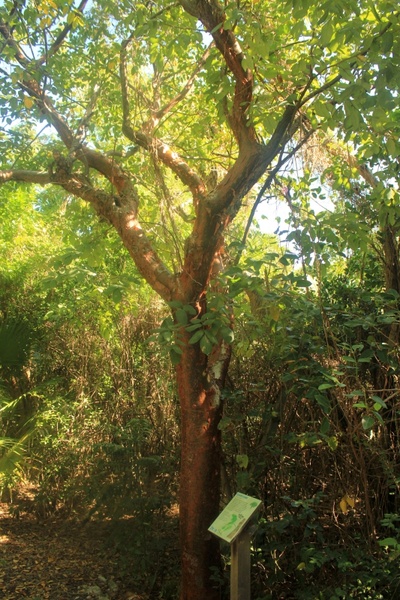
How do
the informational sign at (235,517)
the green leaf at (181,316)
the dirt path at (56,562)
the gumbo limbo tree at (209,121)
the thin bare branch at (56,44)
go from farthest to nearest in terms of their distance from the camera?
the thin bare branch at (56,44) < the dirt path at (56,562) < the green leaf at (181,316) < the gumbo limbo tree at (209,121) < the informational sign at (235,517)

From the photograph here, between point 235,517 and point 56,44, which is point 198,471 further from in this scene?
point 56,44

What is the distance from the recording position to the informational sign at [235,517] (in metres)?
3.02

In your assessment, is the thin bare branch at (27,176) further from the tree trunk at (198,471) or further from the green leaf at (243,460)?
the green leaf at (243,460)

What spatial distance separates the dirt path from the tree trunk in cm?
99

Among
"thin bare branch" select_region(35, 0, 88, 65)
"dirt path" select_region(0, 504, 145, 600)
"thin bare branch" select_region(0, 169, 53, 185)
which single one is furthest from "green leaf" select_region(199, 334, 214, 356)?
"thin bare branch" select_region(35, 0, 88, 65)

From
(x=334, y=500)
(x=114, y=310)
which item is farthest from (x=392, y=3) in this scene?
(x=114, y=310)

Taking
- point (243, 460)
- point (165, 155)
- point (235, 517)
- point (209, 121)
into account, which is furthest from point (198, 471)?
point (209, 121)

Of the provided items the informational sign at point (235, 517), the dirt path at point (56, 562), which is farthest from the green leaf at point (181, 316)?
the dirt path at point (56, 562)

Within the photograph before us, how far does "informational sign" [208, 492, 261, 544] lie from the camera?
9.89 feet

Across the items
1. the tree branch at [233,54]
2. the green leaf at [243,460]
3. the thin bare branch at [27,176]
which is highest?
the tree branch at [233,54]

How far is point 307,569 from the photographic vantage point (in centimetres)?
→ 323

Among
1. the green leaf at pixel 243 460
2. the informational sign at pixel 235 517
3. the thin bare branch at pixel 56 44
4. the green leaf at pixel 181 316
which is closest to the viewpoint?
the informational sign at pixel 235 517

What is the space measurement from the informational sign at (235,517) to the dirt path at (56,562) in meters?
1.90

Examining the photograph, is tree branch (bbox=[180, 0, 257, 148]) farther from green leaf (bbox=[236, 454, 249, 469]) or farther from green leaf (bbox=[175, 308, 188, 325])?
green leaf (bbox=[236, 454, 249, 469])
